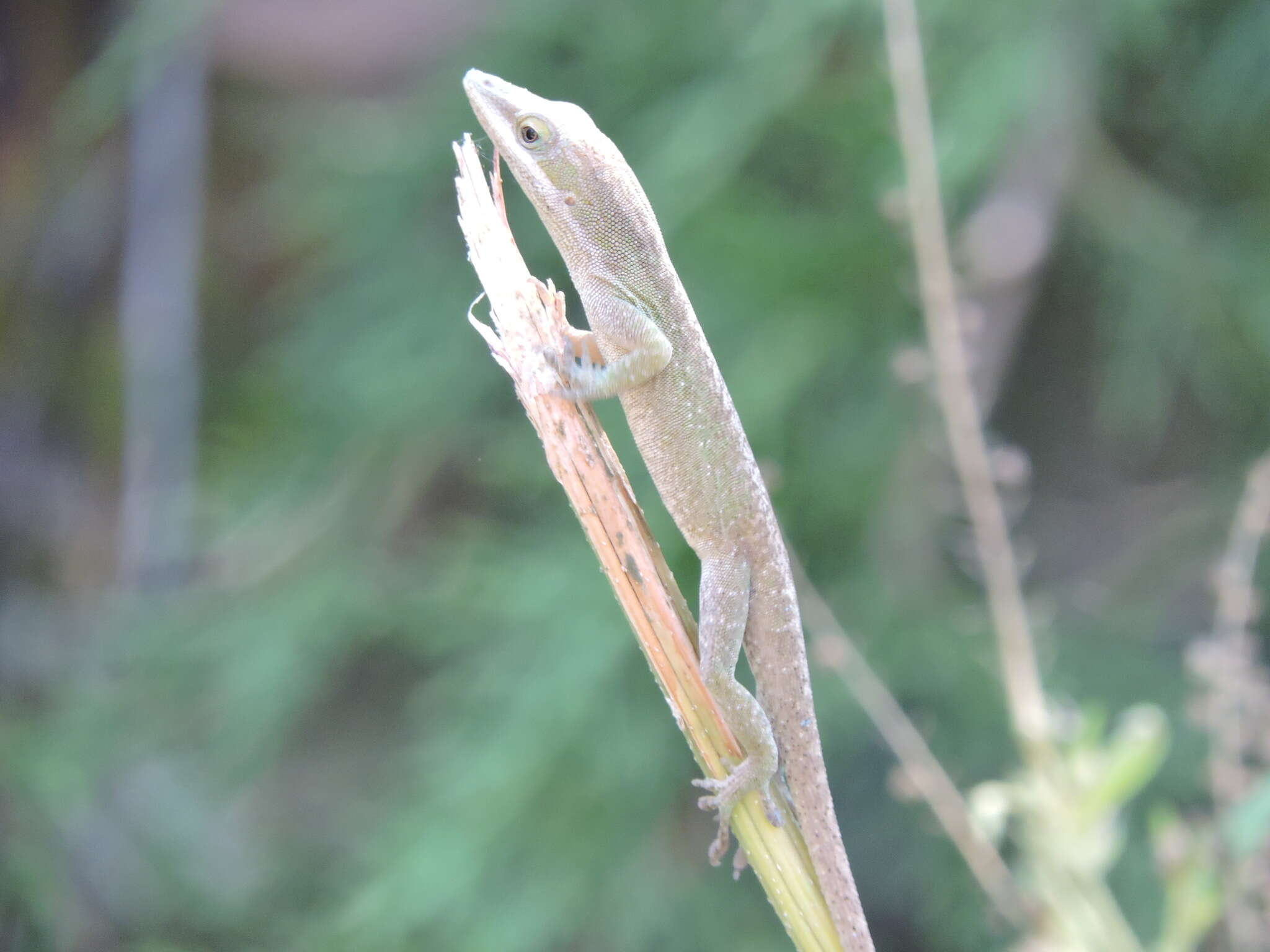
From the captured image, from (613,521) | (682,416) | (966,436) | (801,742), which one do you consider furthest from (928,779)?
(682,416)

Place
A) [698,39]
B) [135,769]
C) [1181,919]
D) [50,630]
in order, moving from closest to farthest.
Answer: [1181,919] < [698,39] < [135,769] < [50,630]

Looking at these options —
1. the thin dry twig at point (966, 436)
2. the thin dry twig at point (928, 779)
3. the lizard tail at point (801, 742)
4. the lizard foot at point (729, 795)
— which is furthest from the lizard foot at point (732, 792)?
the thin dry twig at point (966, 436)

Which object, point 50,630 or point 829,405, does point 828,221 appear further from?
point 50,630

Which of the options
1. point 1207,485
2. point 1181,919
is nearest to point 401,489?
point 1207,485

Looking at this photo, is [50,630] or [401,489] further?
[50,630]

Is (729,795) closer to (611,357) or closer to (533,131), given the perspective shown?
(611,357)

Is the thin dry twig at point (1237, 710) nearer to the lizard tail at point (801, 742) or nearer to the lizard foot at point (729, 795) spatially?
the lizard tail at point (801, 742)

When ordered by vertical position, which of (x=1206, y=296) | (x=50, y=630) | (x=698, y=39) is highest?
(x=698, y=39)
